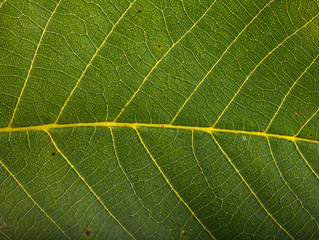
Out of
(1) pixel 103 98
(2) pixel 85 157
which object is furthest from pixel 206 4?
(2) pixel 85 157

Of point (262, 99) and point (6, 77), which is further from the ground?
point (262, 99)

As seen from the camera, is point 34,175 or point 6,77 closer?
point 6,77

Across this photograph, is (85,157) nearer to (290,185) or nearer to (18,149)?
(18,149)

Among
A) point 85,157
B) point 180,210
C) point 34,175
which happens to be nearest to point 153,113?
point 85,157

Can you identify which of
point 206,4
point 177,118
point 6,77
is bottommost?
point 6,77

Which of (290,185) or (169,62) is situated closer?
(169,62)

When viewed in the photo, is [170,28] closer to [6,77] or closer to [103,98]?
[103,98]
